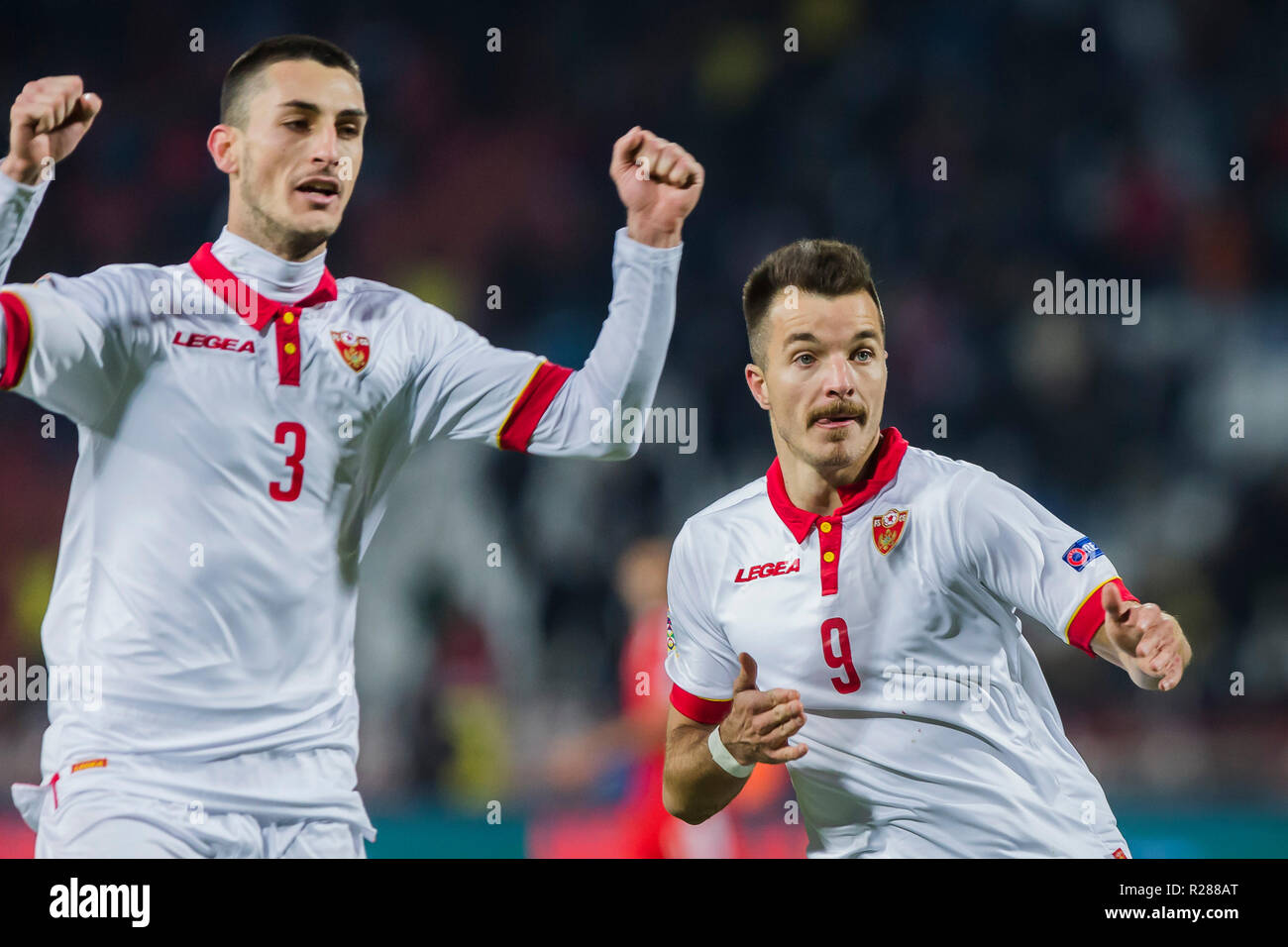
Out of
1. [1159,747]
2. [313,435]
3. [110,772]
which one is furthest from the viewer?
[1159,747]

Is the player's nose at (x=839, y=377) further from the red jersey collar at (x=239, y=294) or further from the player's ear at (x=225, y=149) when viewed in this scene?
the player's ear at (x=225, y=149)

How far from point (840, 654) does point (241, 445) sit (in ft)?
5.77

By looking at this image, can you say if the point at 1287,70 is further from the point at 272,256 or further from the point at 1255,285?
the point at 272,256

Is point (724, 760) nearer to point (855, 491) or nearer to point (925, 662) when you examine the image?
point (925, 662)

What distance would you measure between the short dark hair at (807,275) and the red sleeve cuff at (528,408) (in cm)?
62

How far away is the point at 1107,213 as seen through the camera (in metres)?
7.14

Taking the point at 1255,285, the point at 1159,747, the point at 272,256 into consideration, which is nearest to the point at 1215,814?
the point at 1159,747

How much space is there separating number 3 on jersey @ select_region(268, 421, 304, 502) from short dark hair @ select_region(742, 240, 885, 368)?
1378 mm

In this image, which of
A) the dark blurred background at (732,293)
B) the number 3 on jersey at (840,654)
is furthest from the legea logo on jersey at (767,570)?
the dark blurred background at (732,293)

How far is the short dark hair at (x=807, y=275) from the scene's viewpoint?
3947 mm

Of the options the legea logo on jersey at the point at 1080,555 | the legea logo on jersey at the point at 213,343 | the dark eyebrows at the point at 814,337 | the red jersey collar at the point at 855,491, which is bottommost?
the legea logo on jersey at the point at 1080,555

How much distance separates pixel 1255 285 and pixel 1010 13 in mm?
2132

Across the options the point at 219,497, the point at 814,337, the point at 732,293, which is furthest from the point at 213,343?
the point at 732,293

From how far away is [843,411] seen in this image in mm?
3818
